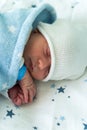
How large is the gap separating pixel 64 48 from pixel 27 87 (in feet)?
0.55

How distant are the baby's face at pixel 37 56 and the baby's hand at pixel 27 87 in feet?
0.08

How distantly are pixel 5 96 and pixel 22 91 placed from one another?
6 cm

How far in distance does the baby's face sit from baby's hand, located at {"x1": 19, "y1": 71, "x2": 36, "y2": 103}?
0.08ft

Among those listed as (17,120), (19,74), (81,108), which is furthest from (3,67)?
(81,108)

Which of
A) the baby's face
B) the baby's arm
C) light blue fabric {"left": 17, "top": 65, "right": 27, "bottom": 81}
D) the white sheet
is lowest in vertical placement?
the white sheet

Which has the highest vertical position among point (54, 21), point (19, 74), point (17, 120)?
point (54, 21)

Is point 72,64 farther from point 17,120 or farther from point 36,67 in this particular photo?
point 17,120

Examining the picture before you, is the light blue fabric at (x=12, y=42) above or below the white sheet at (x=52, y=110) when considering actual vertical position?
above

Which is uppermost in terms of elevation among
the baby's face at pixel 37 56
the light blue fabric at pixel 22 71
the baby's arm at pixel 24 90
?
the baby's face at pixel 37 56

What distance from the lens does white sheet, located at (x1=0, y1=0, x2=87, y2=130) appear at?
89 centimetres

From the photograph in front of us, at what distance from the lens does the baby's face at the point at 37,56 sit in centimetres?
94

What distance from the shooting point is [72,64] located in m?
0.96

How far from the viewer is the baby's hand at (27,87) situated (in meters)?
0.95

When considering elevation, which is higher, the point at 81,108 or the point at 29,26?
the point at 29,26
